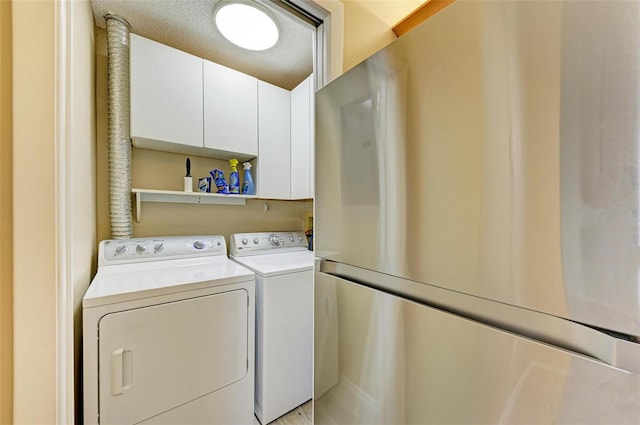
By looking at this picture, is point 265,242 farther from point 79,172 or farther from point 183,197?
point 79,172

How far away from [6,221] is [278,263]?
126 cm

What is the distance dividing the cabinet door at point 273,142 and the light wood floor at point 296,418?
1551mm

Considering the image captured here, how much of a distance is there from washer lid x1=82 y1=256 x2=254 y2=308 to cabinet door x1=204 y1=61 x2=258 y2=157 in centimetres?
88

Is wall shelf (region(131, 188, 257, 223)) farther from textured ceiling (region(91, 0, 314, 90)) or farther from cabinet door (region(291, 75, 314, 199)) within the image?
textured ceiling (region(91, 0, 314, 90))

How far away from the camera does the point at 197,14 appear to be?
1558mm

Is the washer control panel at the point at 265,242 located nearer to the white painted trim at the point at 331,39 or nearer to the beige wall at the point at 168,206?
the beige wall at the point at 168,206

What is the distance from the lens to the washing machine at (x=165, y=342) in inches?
41.6

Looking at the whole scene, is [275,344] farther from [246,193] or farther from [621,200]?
[621,200]

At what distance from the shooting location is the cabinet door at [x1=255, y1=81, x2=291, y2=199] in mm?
2084

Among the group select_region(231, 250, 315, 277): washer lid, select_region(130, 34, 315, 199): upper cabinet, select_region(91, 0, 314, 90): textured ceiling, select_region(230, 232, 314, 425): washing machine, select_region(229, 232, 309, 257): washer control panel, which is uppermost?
select_region(91, 0, 314, 90): textured ceiling

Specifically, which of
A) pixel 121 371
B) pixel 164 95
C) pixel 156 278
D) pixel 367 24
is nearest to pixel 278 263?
pixel 156 278

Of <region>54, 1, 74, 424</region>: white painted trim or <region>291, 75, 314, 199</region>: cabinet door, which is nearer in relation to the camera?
<region>54, 1, 74, 424</region>: white painted trim

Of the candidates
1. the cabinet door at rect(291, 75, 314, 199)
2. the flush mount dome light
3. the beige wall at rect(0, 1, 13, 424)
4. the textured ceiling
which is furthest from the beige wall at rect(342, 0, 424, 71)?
the beige wall at rect(0, 1, 13, 424)

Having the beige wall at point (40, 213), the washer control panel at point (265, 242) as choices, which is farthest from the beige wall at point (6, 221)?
the washer control panel at point (265, 242)
